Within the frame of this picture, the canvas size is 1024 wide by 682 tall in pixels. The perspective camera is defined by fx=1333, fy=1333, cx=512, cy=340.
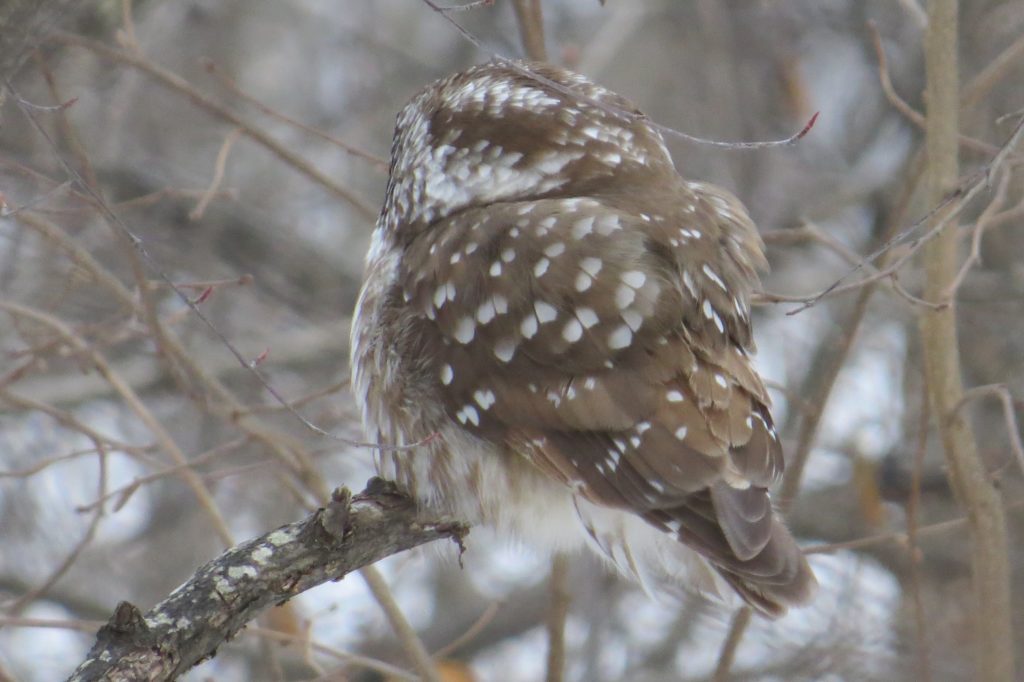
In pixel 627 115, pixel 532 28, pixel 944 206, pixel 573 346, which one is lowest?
pixel 944 206

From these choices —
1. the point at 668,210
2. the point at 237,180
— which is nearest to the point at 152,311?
the point at 668,210

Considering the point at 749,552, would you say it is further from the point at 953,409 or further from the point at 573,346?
the point at 953,409

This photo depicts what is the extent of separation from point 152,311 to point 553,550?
123cm

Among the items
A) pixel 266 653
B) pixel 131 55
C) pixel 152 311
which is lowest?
pixel 266 653

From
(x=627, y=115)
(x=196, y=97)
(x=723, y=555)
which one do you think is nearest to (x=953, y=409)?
(x=723, y=555)

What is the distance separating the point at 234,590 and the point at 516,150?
4.63 feet

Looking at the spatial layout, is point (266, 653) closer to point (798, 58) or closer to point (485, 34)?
point (485, 34)

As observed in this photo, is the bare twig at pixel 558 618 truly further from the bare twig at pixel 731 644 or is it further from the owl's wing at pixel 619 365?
the owl's wing at pixel 619 365

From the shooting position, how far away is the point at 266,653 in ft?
13.0

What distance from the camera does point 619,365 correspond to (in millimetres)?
2938

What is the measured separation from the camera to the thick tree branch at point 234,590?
2418mm

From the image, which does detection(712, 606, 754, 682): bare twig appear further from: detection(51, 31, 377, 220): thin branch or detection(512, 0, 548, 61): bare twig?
detection(512, 0, 548, 61): bare twig

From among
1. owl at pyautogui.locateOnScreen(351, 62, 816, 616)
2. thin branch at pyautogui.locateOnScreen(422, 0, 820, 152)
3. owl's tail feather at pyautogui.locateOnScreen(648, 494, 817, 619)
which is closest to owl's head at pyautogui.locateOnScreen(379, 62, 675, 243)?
owl at pyautogui.locateOnScreen(351, 62, 816, 616)

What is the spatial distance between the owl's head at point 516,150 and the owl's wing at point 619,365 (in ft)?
0.64
